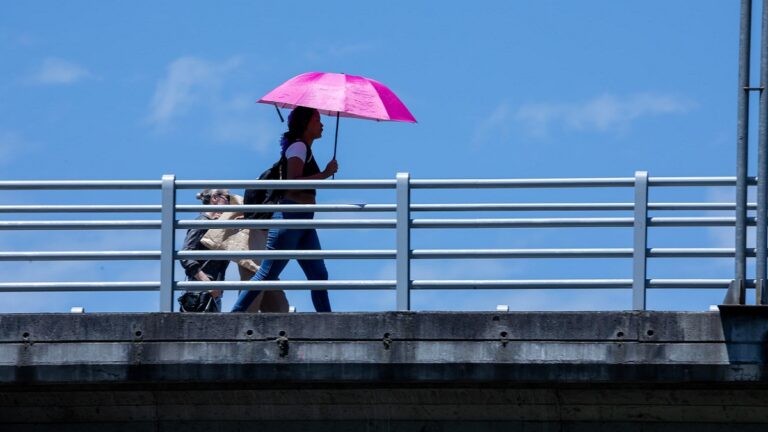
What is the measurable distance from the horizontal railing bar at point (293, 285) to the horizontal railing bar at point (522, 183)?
0.77m

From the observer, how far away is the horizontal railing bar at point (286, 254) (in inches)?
455

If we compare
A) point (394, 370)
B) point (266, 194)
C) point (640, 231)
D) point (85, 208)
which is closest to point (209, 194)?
point (266, 194)

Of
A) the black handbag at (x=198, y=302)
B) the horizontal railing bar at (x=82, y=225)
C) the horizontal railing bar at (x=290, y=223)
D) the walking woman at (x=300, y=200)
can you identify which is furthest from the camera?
the black handbag at (x=198, y=302)

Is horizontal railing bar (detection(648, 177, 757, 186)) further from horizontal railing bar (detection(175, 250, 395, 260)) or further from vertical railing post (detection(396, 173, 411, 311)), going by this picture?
horizontal railing bar (detection(175, 250, 395, 260))

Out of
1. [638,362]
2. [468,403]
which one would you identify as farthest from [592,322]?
[468,403]

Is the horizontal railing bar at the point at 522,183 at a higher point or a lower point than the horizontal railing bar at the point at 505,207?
higher

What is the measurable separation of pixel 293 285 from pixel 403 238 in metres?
0.87

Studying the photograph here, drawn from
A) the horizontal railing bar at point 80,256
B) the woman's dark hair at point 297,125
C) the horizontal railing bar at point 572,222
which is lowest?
the horizontal railing bar at point 80,256

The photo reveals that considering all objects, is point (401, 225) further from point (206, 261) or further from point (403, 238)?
point (206, 261)

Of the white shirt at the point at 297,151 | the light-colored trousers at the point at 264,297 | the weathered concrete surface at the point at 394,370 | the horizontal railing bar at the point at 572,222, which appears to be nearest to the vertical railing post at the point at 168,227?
the weathered concrete surface at the point at 394,370

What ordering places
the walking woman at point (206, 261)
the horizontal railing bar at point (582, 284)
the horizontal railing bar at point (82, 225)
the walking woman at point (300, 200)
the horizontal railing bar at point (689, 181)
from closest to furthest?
the horizontal railing bar at point (582, 284) < the horizontal railing bar at point (689, 181) < the horizontal railing bar at point (82, 225) < the walking woman at point (300, 200) < the walking woman at point (206, 261)

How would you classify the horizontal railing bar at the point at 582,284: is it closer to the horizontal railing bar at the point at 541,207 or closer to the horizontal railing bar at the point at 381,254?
the horizontal railing bar at the point at 381,254

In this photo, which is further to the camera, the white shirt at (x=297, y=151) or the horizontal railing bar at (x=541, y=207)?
the white shirt at (x=297, y=151)

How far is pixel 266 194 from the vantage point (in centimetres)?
1262
